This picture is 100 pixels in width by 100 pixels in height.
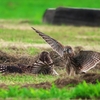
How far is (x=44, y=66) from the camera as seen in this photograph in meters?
12.5

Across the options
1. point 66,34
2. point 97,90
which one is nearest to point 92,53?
point 97,90

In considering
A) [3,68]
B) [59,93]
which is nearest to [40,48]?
[3,68]

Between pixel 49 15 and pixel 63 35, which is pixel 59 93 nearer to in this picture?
pixel 63 35

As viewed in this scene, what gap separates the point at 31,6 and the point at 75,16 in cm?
880

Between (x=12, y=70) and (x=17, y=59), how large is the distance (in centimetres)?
114

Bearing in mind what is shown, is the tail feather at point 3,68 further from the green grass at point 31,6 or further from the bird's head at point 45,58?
the green grass at point 31,6

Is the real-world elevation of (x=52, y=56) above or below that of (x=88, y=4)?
above

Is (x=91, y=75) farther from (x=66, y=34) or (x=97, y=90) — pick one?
(x=66, y=34)

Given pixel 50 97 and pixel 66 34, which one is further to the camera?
pixel 66 34

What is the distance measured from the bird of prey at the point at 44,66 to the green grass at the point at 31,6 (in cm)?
1751

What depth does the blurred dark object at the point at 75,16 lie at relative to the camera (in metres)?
23.5

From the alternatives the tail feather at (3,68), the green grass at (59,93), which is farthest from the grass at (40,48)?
the tail feather at (3,68)

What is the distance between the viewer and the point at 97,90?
901cm

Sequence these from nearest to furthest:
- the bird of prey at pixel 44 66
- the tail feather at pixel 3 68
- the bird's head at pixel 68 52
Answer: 1. the bird's head at pixel 68 52
2. the tail feather at pixel 3 68
3. the bird of prey at pixel 44 66
